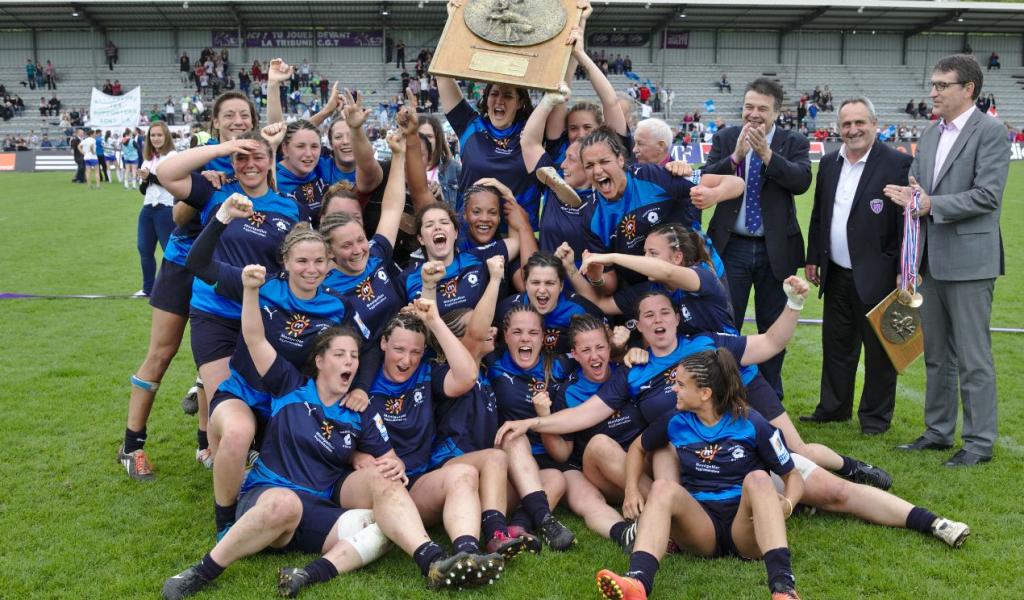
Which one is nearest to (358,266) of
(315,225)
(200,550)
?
(315,225)

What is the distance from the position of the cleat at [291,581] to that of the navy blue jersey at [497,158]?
106 inches

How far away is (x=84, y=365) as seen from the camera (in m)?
7.80

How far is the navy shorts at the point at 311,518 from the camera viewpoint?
4043mm

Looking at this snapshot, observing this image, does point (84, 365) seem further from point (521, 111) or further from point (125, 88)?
point (125, 88)

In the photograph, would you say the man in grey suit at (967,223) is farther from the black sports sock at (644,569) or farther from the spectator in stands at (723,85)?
the spectator in stands at (723,85)

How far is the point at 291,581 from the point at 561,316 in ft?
7.17

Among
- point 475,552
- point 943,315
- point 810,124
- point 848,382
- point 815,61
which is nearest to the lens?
point 475,552

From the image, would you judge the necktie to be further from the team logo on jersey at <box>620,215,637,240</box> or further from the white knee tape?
the white knee tape

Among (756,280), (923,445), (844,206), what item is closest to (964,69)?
(844,206)

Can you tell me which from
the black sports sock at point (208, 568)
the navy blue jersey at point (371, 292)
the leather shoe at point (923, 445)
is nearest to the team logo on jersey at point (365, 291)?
the navy blue jersey at point (371, 292)

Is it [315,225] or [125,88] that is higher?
[125,88]

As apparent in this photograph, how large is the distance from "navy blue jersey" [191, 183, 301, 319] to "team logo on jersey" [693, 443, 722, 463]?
258 centimetres

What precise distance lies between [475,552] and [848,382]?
143 inches

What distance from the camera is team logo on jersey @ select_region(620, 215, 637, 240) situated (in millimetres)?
5168
